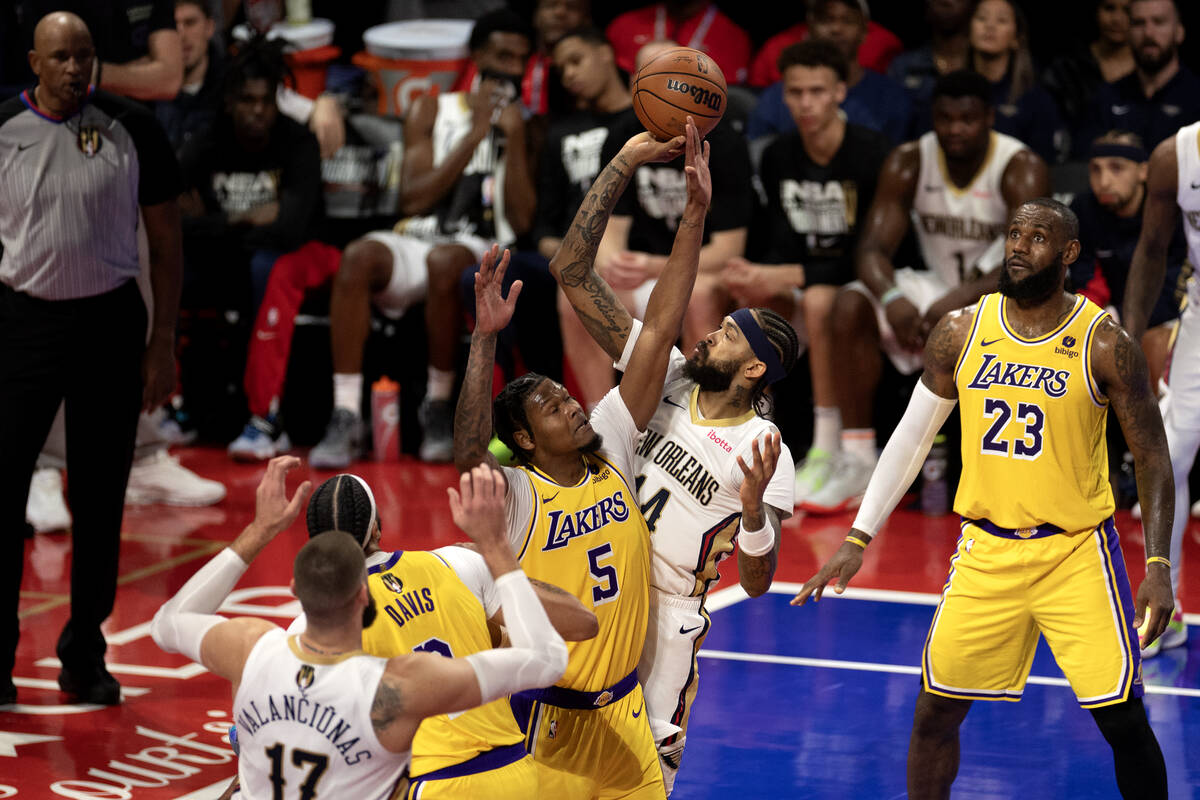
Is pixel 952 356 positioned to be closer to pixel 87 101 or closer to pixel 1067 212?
pixel 1067 212

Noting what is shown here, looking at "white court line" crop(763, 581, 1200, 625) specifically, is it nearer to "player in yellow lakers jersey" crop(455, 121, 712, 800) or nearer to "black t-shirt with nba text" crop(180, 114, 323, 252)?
"player in yellow lakers jersey" crop(455, 121, 712, 800)

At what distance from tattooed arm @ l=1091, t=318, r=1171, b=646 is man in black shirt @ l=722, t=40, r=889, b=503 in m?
4.60

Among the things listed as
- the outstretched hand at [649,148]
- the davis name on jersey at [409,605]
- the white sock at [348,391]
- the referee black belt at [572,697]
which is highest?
the outstretched hand at [649,148]

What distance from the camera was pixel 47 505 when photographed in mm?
8695

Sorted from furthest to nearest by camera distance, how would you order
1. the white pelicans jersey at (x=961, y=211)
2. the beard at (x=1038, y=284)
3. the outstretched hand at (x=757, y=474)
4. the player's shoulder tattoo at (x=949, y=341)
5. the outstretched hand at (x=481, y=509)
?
the white pelicans jersey at (x=961, y=211) < the player's shoulder tattoo at (x=949, y=341) < the beard at (x=1038, y=284) < the outstretched hand at (x=757, y=474) < the outstretched hand at (x=481, y=509)

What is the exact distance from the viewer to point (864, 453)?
924cm

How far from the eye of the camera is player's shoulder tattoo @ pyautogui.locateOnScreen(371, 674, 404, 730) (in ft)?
11.3

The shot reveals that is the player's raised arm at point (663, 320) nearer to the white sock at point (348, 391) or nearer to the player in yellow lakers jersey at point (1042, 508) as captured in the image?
the player in yellow lakers jersey at point (1042, 508)

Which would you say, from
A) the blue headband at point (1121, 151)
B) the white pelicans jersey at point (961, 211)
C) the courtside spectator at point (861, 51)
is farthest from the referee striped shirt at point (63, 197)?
the courtside spectator at point (861, 51)

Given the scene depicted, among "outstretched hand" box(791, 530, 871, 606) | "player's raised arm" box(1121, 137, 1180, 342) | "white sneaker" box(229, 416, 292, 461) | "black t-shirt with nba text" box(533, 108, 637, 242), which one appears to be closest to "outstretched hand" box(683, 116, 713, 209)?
"outstretched hand" box(791, 530, 871, 606)

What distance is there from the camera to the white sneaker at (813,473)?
9.15 m

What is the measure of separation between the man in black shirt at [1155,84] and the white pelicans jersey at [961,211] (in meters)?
0.80

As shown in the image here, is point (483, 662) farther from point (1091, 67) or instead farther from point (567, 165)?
point (1091, 67)

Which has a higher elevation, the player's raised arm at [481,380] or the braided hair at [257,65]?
the player's raised arm at [481,380]
